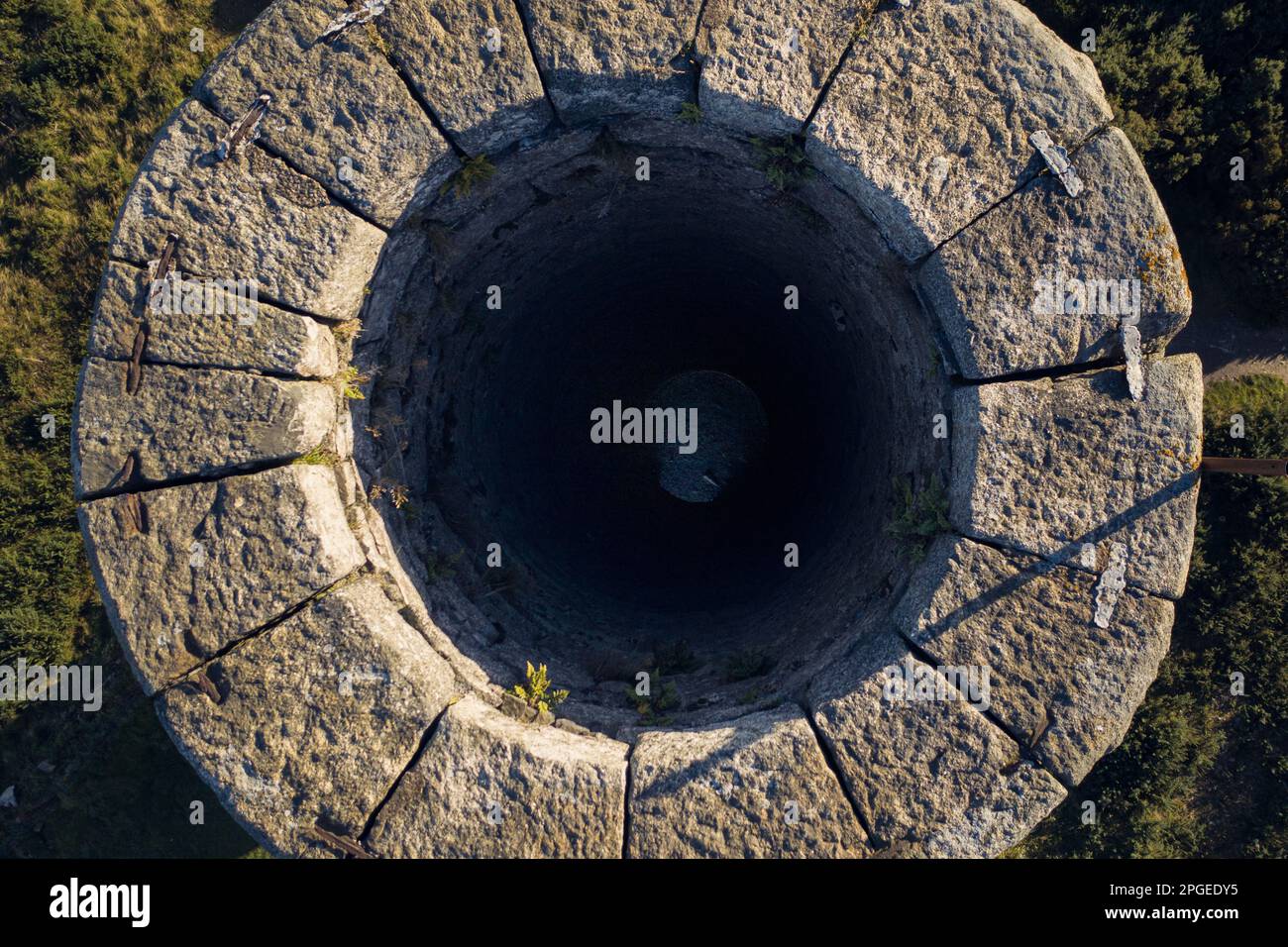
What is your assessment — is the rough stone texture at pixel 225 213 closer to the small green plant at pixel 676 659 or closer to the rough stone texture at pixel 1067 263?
the small green plant at pixel 676 659

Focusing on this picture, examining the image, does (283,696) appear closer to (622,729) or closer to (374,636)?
(374,636)

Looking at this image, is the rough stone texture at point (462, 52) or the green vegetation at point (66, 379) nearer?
the rough stone texture at point (462, 52)

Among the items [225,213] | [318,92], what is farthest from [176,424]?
[318,92]

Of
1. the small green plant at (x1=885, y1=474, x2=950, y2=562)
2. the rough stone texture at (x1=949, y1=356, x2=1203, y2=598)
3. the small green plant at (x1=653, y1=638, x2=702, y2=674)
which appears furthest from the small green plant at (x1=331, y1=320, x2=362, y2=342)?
the rough stone texture at (x1=949, y1=356, x2=1203, y2=598)

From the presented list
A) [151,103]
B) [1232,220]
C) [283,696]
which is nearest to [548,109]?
[283,696]

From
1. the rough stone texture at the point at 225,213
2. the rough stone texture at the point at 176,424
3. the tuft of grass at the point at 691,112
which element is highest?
the tuft of grass at the point at 691,112

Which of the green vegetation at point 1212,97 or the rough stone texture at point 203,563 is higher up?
the green vegetation at point 1212,97

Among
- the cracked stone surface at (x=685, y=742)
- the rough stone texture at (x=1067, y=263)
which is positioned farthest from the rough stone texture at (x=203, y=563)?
the rough stone texture at (x=1067, y=263)

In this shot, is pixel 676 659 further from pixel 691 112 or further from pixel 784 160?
pixel 691 112
